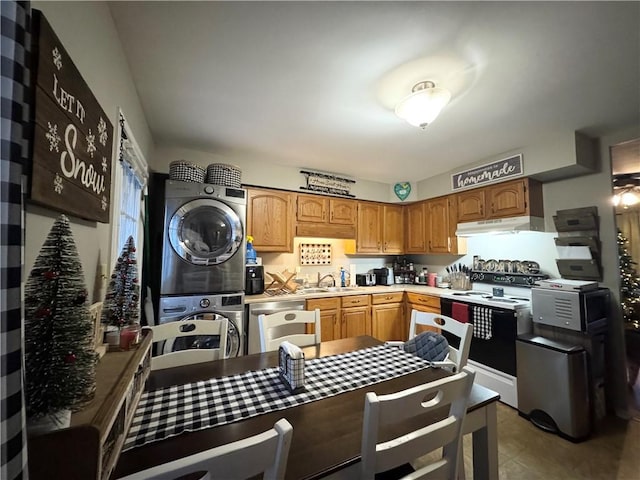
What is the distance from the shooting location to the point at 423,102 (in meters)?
1.62

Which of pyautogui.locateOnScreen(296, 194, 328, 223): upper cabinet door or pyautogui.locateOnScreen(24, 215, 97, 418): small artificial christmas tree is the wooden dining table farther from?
pyautogui.locateOnScreen(296, 194, 328, 223): upper cabinet door

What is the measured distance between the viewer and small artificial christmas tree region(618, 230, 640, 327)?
2.22 metres

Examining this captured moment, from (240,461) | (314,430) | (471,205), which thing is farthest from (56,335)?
(471,205)

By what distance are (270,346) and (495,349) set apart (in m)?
2.12

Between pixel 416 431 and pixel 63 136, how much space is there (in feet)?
4.39

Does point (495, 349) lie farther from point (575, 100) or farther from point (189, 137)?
point (189, 137)

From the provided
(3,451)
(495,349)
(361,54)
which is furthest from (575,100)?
(3,451)

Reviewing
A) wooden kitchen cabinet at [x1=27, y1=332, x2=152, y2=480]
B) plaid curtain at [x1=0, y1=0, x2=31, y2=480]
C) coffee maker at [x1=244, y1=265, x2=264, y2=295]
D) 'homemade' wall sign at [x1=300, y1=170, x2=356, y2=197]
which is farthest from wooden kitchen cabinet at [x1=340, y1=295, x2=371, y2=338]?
plaid curtain at [x1=0, y1=0, x2=31, y2=480]

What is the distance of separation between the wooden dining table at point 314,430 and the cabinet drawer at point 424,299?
197 centimetres

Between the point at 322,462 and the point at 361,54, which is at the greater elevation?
the point at 361,54

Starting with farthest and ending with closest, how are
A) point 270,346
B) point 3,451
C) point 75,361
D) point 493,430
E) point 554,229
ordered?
point 554,229 < point 270,346 < point 493,430 < point 75,361 < point 3,451

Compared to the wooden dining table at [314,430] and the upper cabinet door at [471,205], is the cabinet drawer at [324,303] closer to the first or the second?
the wooden dining table at [314,430]

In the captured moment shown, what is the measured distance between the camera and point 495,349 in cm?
245

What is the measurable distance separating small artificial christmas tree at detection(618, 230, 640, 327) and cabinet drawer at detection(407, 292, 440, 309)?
148 cm
